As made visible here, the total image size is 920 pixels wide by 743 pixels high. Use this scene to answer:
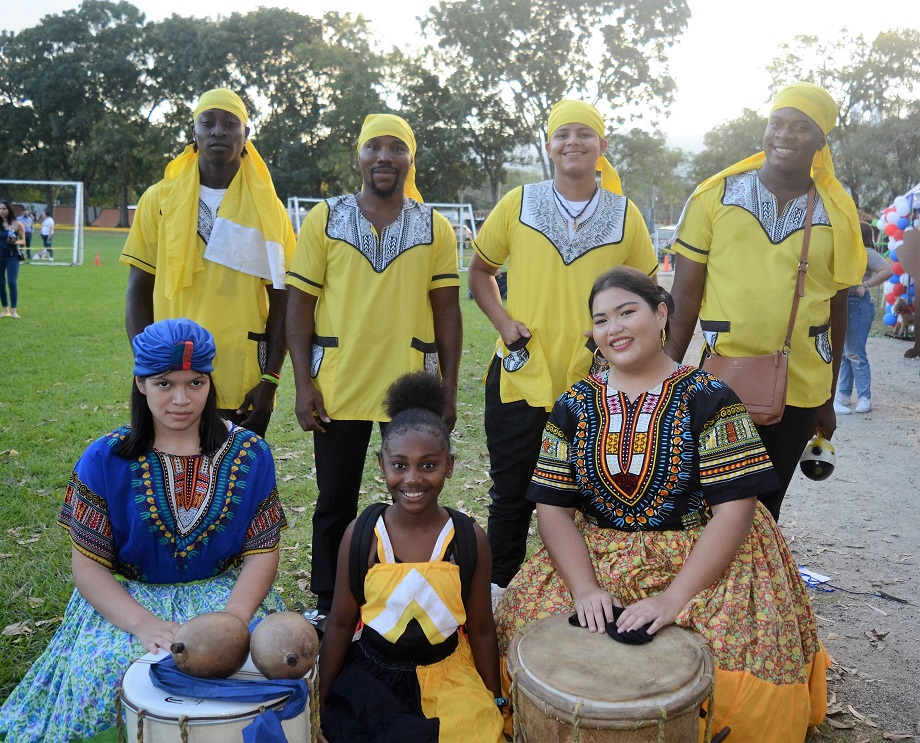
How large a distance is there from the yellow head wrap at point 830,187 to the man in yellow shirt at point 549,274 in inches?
19.6

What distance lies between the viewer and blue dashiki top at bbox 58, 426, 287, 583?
2.73m

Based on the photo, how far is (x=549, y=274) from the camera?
355cm

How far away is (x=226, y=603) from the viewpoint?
2756mm

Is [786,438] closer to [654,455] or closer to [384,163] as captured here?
[654,455]

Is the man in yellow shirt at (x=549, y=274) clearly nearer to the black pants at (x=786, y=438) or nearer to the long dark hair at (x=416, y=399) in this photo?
the long dark hair at (x=416, y=399)

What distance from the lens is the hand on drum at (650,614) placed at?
8.15 feet

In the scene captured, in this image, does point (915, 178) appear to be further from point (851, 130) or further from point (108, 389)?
point (108, 389)

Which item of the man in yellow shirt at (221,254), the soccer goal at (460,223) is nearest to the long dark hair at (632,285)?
the man in yellow shirt at (221,254)

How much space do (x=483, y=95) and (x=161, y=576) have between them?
120 ft

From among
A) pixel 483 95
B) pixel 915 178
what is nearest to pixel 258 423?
pixel 915 178

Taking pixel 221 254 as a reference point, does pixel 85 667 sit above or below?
below

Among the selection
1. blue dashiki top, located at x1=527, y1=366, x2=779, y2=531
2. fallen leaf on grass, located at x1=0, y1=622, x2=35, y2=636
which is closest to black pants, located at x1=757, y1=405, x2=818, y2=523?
blue dashiki top, located at x1=527, y1=366, x2=779, y2=531

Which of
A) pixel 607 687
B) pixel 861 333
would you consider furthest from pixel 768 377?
pixel 861 333

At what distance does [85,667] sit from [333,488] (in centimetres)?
131
